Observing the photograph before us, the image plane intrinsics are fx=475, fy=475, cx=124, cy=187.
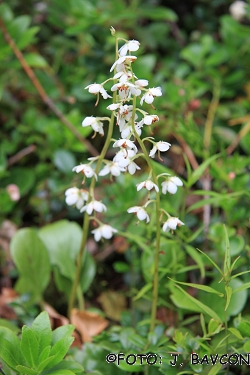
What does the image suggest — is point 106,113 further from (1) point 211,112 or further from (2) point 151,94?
(2) point 151,94

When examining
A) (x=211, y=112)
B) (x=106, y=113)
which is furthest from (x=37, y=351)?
(x=211, y=112)

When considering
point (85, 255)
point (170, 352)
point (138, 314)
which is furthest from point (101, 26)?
point (170, 352)

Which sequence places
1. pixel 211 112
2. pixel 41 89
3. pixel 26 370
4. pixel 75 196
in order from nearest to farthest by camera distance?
1. pixel 26 370
2. pixel 75 196
3. pixel 41 89
4. pixel 211 112

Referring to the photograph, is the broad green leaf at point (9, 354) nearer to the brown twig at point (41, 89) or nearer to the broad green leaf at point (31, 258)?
the broad green leaf at point (31, 258)

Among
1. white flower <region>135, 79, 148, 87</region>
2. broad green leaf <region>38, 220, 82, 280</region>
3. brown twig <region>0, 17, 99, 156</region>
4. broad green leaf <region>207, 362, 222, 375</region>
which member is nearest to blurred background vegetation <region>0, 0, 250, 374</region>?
brown twig <region>0, 17, 99, 156</region>

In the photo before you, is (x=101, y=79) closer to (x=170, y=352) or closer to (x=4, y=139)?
(x=4, y=139)

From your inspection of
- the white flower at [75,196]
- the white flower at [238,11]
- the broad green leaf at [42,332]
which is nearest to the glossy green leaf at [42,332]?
the broad green leaf at [42,332]
